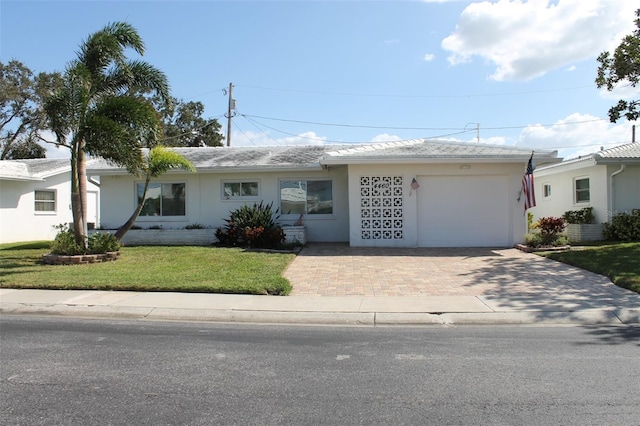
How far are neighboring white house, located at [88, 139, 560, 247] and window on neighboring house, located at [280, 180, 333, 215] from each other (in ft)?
0.12

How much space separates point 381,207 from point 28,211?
16.2 metres

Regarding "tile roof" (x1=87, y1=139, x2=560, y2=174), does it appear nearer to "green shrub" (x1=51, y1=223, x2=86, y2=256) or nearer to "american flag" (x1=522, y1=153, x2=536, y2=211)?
"american flag" (x1=522, y1=153, x2=536, y2=211)

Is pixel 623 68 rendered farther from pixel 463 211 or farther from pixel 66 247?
pixel 66 247

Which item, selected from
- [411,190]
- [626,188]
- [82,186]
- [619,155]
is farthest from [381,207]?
[626,188]

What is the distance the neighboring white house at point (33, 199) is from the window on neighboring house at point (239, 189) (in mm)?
8175

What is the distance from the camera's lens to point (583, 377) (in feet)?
15.9

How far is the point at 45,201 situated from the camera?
22781 millimetres

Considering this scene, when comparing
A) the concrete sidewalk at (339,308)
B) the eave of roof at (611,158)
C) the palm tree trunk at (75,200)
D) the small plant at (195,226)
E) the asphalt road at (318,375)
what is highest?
the eave of roof at (611,158)

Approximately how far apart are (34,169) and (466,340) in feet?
75.1

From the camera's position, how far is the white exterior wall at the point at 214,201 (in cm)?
1795

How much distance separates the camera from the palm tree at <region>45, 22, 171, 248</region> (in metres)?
12.2

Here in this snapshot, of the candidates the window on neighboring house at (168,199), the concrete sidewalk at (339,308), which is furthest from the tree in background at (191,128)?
the concrete sidewalk at (339,308)

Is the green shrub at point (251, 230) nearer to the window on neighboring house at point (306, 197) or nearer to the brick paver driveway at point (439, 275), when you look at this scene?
the window on neighboring house at point (306, 197)

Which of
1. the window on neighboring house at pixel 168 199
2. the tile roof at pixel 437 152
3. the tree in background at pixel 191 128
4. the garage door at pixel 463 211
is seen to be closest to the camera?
the tile roof at pixel 437 152
